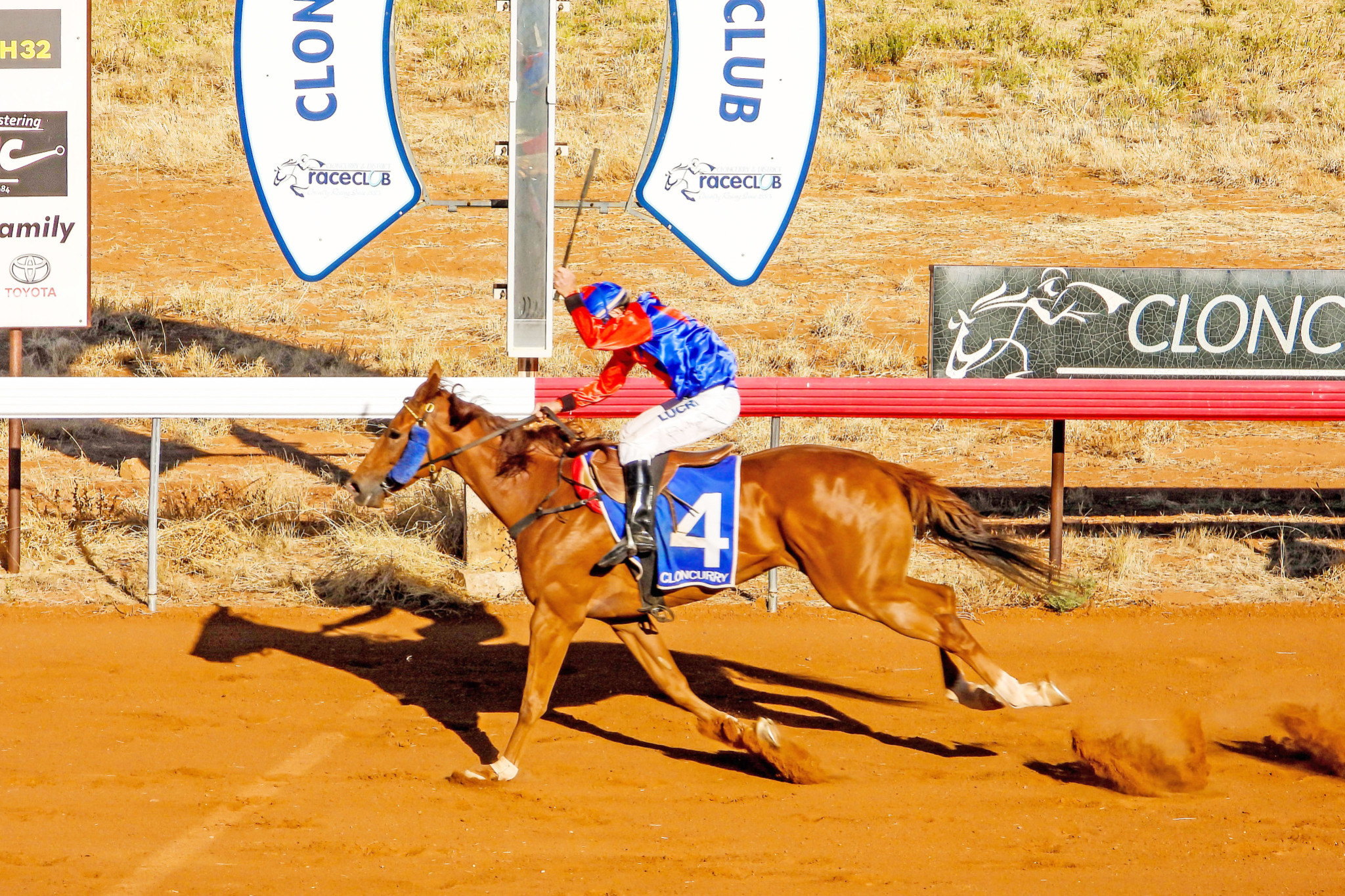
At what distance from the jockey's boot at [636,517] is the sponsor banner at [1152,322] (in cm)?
416

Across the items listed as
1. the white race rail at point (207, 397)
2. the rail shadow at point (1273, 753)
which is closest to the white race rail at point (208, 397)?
the white race rail at point (207, 397)

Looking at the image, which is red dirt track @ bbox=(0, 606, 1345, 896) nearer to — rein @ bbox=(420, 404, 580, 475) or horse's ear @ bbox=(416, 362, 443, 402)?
rein @ bbox=(420, 404, 580, 475)

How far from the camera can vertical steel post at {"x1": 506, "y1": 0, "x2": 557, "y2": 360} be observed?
9.18m

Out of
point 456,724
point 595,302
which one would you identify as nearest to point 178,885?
point 456,724

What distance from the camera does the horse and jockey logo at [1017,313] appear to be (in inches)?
403

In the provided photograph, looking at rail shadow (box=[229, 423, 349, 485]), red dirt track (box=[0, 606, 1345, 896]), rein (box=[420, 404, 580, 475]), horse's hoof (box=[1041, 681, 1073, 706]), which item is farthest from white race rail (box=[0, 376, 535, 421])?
horse's hoof (box=[1041, 681, 1073, 706])

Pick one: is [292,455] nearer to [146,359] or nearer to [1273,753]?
[146,359]

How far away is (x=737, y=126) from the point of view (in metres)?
9.52

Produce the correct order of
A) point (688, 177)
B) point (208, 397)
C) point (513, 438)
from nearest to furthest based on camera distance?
point (513, 438) → point (208, 397) → point (688, 177)

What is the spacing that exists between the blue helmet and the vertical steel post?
257 centimetres

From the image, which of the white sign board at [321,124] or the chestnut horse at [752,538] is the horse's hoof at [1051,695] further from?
the white sign board at [321,124]

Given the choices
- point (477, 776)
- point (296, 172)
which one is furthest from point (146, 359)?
point (477, 776)

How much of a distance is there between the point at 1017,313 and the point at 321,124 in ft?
17.6

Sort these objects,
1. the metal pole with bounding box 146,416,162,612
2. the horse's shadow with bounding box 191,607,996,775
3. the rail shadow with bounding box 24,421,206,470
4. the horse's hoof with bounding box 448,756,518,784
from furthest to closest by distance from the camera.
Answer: the rail shadow with bounding box 24,421,206,470 < the metal pole with bounding box 146,416,162,612 < the horse's shadow with bounding box 191,607,996,775 < the horse's hoof with bounding box 448,756,518,784
